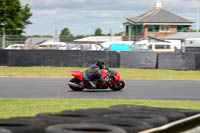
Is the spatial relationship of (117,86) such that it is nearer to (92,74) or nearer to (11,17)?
(92,74)

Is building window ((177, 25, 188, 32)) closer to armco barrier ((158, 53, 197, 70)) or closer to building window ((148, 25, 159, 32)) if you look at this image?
building window ((148, 25, 159, 32))

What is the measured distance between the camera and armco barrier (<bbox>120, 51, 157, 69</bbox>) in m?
25.1

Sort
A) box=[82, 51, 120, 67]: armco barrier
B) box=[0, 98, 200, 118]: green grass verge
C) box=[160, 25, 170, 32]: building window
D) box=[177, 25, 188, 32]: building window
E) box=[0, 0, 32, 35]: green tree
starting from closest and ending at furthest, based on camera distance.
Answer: box=[0, 98, 200, 118]: green grass verge < box=[82, 51, 120, 67]: armco barrier < box=[0, 0, 32, 35]: green tree < box=[160, 25, 170, 32]: building window < box=[177, 25, 188, 32]: building window

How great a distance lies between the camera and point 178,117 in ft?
22.1

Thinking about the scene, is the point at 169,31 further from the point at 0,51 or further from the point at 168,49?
the point at 0,51

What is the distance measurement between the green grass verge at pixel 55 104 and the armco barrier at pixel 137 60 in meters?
13.3

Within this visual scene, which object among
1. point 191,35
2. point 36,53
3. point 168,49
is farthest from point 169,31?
point 36,53

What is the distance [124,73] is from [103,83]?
8.19 meters

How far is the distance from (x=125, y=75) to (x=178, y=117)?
14.8 meters

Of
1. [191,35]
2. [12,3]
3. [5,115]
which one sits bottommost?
[5,115]

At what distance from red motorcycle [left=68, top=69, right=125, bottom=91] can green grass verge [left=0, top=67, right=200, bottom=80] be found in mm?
5924

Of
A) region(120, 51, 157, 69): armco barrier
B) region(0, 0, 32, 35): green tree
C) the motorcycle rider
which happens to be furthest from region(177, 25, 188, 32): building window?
the motorcycle rider

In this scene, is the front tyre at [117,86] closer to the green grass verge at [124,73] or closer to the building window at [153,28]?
the green grass verge at [124,73]

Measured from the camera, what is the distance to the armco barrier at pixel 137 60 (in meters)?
25.1
